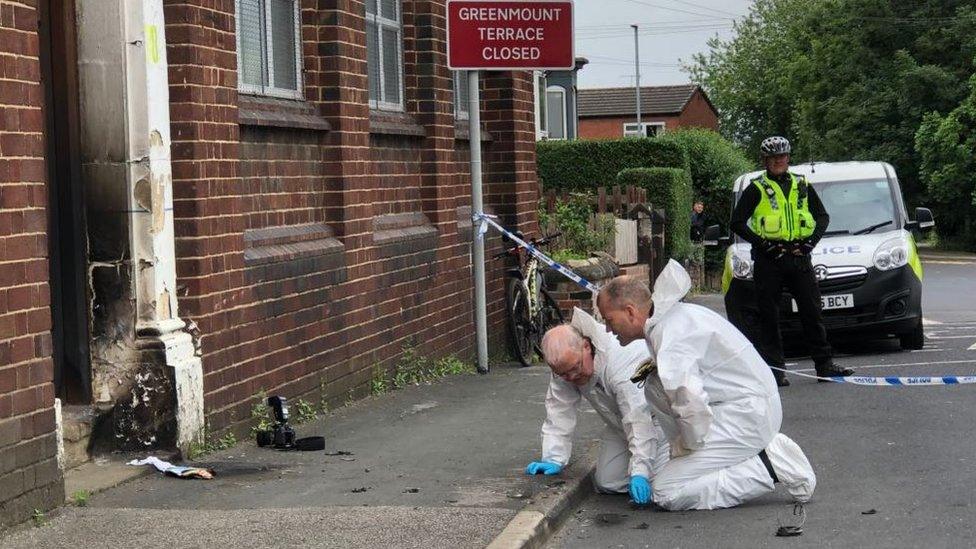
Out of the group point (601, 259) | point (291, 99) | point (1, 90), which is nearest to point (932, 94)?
point (601, 259)

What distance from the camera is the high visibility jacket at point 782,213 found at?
11891 millimetres

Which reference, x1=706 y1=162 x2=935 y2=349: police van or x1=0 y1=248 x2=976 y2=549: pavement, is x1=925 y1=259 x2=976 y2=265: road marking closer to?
x1=706 y1=162 x2=935 y2=349: police van

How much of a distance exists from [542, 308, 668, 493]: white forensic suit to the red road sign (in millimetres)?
5443

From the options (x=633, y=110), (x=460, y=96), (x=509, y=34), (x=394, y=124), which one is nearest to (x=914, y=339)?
(x=460, y=96)

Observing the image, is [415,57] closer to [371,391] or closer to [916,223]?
[371,391]

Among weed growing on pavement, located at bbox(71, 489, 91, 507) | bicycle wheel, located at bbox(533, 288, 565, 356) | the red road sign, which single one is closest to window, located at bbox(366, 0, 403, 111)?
the red road sign

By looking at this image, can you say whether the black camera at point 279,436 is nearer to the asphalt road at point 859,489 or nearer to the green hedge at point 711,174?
the asphalt road at point 859,489

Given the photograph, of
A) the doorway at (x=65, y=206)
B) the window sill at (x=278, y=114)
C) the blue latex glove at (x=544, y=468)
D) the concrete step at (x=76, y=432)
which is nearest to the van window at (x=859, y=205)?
the window sill at (x=278, y=114)

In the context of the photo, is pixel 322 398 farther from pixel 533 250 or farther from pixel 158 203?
pixel 533 250

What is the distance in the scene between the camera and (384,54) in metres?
12.7

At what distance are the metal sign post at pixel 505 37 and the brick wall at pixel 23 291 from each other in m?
6.26

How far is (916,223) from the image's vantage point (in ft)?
49.5

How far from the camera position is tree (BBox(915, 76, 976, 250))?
165 ft

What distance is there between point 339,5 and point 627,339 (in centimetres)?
463
